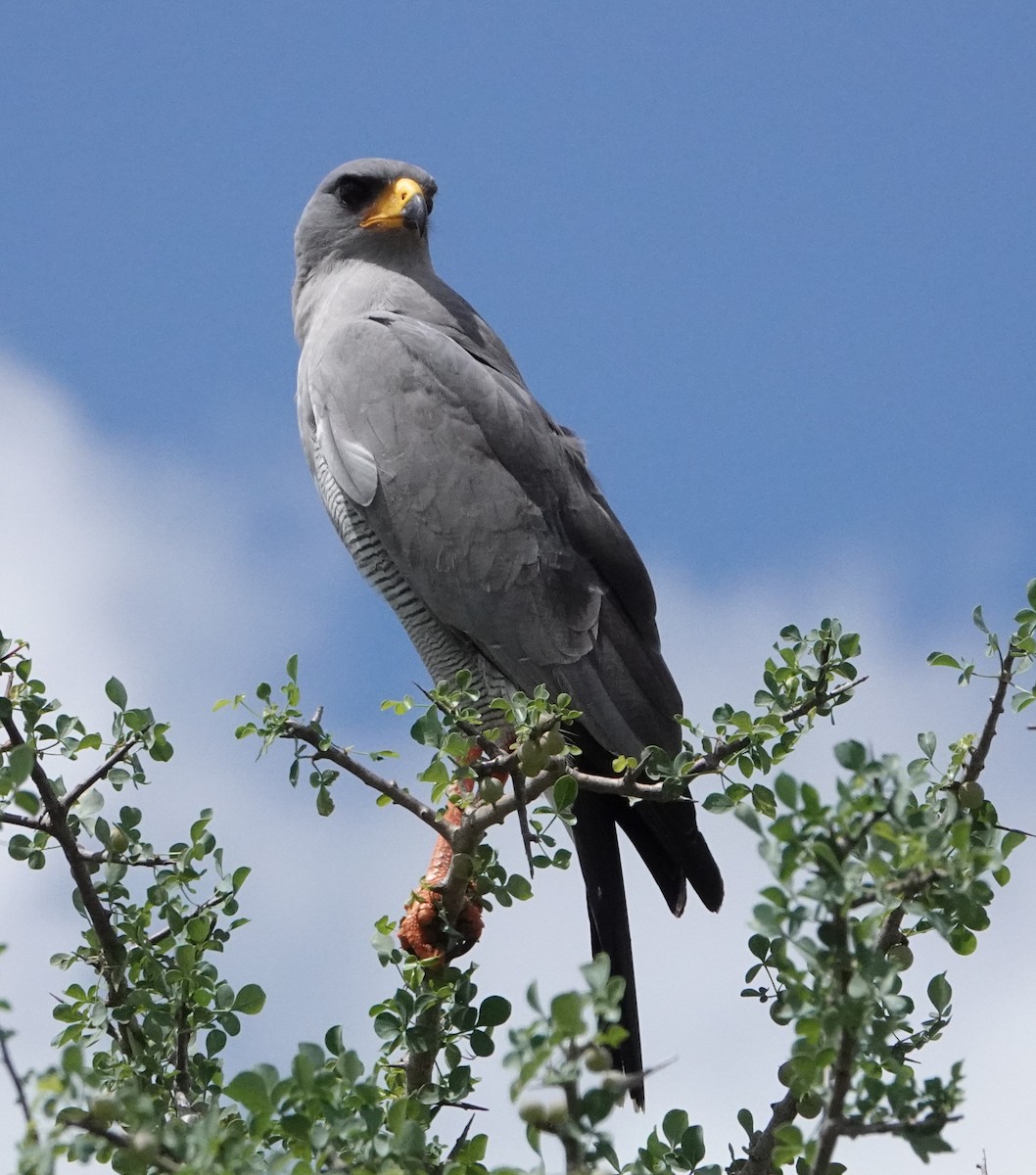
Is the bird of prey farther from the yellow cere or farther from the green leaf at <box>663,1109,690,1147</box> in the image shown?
the green leaf at <box>663,1109,690,1147</box>

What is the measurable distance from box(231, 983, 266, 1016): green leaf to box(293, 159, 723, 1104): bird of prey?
1624 millimetres

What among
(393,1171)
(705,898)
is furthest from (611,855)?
(393,1171)

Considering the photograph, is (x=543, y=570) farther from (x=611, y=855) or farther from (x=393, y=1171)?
(x=393, y=1171)

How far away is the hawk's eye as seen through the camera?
6.46 metres

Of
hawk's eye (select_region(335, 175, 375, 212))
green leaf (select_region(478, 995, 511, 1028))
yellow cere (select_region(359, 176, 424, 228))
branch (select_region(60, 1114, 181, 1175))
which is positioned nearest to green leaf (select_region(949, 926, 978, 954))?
green leaf (select_region(478, 995, 511, 1028))

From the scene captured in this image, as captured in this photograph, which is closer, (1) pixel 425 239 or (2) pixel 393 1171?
(2) pixel 393 1171

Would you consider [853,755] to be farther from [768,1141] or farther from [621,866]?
[621,866]

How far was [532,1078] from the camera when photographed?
6.48ft

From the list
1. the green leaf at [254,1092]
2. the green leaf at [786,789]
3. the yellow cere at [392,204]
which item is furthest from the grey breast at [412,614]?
the green leaf at [786,789]

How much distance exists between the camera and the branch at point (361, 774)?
11.1ft

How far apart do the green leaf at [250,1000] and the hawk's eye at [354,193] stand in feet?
12.7

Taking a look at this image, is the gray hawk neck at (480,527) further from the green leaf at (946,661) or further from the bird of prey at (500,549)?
the green leaf at (946,661)

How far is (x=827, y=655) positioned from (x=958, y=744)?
0.34m

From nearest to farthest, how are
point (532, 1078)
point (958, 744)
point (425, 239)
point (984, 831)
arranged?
point (532, 1078) < point (984, 831) < point (958, 744) < point (425, 239)
